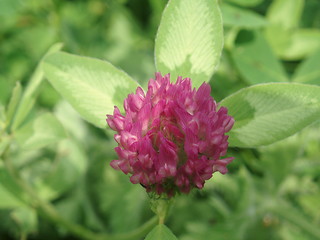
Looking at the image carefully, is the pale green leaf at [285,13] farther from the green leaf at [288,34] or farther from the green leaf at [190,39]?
the green leaf at [190,39]

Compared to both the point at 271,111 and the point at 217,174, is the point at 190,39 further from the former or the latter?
the point at 217,174

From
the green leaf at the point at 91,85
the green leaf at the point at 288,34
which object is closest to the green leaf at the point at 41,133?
the green leaf at the point at 91,85

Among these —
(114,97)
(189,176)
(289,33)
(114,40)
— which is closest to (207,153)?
(189,176)

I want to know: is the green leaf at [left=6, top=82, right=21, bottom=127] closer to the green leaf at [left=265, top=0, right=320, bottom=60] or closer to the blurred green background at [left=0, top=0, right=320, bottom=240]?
the blurred green background at [left=0, top=0, right=320, bottom=240]

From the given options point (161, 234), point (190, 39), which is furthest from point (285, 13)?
point (161, 234)

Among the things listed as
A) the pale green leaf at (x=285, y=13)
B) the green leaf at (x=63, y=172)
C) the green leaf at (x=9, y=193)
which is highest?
the pale green leaf at (x=285, y=13)

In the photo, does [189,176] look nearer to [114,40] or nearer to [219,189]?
[219,189]

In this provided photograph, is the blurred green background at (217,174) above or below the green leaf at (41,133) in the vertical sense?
below

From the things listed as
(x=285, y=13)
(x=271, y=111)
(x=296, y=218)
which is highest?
(x=271, y=111)
